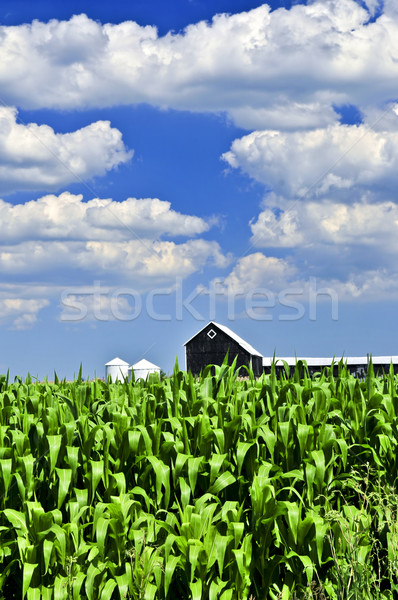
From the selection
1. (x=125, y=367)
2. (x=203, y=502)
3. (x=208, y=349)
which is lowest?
(x=203, y=502)

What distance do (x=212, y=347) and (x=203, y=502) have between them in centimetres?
2602

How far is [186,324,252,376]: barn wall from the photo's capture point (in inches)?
1185

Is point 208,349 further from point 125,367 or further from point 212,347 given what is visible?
point 125,367

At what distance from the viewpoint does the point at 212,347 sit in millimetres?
30234

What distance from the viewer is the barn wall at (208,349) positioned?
1185 inches

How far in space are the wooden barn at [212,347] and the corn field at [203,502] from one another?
81.8ft

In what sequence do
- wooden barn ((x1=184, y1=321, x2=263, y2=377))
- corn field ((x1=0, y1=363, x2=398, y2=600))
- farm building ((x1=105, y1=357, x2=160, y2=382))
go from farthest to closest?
1. wooden barn ((x1=184, y1=321, x2=263, y2=377))
2. farm building ((x1=105, y1=357, x2=160, y2=382))
3. corn field ((x1=0, y1=363, x2=398, y2=600))

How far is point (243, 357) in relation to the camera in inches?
1170

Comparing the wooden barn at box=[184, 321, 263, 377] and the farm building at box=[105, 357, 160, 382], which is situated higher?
the wooden barn at box=[184, 321, 263, 377]

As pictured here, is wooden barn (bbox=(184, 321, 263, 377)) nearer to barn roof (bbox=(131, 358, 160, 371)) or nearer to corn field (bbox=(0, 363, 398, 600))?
barn roof (bbox=(131, 358, 160, 371))

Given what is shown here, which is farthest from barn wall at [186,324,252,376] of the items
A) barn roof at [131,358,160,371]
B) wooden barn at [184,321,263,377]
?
barn roof at [131,358,160,371]

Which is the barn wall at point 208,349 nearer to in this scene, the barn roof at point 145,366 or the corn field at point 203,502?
the barn roof at point 145,366

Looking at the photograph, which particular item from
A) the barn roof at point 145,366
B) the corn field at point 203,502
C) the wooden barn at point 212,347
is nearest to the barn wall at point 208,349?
the wooden barn at point 212,347

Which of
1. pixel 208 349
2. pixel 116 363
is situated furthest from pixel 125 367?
pixel 208 349
